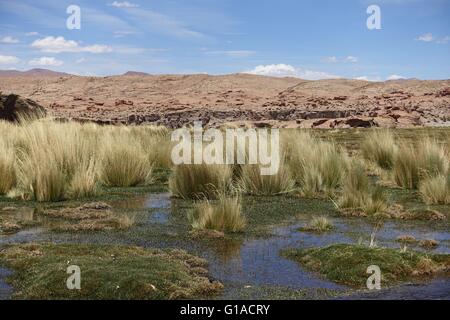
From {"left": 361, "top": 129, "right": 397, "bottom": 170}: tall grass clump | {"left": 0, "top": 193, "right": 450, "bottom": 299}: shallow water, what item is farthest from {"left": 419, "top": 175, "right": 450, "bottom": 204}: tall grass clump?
{"left": 361, "top": 129, "right": 397, "bottom": 170}: tall grass clump

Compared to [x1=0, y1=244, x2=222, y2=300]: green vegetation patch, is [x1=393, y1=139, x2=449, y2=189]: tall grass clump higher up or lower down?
higher up

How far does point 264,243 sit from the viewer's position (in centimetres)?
695

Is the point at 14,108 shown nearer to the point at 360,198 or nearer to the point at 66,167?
the point at 66,167

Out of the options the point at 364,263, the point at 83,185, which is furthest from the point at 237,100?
the point at 364,263

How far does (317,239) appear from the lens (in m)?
7.22

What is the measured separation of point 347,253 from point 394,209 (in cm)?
302

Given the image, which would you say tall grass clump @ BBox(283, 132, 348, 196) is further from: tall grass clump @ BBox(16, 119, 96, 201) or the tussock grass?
tall grass clump @ BBox(16, 119, 96, 201)

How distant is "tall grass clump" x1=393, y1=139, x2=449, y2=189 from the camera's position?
37.5 feet

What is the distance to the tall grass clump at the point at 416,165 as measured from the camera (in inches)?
450

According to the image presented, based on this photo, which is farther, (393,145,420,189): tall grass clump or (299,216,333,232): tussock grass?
(393,145,420,189): tall grass clump

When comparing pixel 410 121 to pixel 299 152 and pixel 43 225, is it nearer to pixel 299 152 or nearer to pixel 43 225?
pixel 299 152

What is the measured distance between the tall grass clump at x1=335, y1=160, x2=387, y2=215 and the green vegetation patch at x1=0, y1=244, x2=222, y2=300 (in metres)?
3.50

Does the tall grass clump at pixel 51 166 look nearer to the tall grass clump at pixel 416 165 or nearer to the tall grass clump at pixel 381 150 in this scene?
the tall grass clump at pixel 416 165
